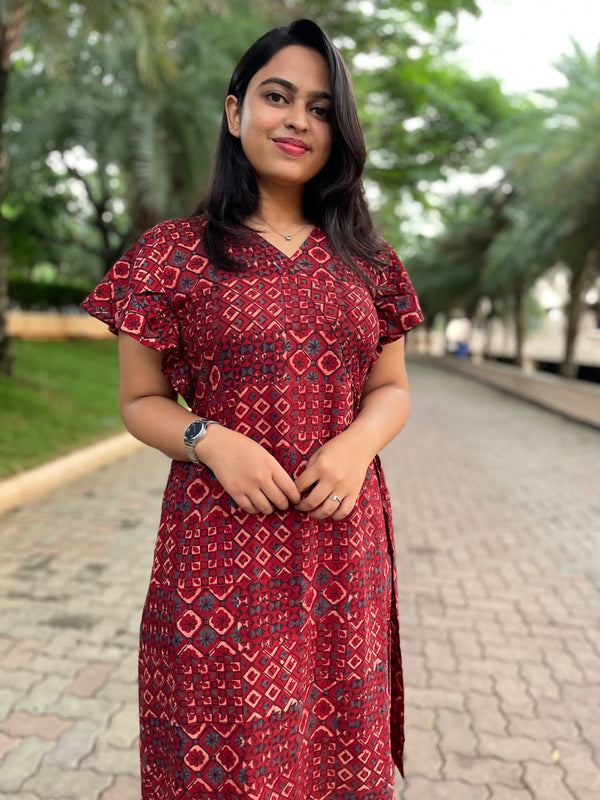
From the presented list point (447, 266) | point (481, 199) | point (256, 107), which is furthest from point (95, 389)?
point (447, 266)

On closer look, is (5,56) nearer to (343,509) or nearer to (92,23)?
(92,23)

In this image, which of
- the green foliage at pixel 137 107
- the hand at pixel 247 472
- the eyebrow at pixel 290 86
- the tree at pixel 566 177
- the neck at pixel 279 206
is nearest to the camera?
the hand at pixel 247 472

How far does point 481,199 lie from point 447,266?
394cm

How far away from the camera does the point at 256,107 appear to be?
144 cm

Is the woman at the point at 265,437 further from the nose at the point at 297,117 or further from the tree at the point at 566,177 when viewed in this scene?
the tree at the point at 566,177

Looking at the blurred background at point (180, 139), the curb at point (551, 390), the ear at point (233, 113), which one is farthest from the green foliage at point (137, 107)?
the ear at point (233, 113)

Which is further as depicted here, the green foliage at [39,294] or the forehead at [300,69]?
the green foliage at [39,294]

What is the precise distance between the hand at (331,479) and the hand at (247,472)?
0.11 feet

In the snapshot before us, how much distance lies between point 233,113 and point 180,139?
1128 cm

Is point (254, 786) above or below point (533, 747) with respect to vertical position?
above

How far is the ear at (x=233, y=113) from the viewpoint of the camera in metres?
1.53

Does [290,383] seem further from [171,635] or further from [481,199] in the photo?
[481,199]

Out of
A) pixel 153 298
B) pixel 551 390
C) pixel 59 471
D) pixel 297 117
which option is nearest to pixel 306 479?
pixel 153 298

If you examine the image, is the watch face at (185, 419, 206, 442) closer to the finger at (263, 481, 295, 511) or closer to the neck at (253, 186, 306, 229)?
the finger at (263, 481, 295, 511)
